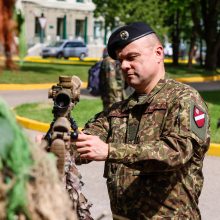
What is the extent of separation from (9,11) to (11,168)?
1.11ft

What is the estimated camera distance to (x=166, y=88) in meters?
3.31

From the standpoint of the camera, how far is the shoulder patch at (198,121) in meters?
3.06

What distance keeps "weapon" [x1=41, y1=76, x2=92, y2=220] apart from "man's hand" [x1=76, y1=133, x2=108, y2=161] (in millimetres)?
37

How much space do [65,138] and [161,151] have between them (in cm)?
87

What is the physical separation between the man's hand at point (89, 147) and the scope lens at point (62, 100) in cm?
16

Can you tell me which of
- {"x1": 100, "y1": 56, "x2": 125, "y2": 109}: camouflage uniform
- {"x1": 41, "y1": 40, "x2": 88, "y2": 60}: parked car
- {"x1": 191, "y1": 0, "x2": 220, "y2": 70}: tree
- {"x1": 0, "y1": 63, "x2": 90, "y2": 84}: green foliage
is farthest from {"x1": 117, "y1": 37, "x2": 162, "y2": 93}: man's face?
{"x1": 41, "y1": 40, "x2": 88, "y2": 60}: parked car

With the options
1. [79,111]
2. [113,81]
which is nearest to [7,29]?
[113,81]

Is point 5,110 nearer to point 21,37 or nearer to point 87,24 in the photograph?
point 21,37

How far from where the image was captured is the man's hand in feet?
8.61

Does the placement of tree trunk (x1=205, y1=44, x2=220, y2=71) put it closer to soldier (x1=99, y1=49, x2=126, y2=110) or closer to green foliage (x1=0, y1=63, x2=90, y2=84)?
green foliage (x1=0, y1=63, x2=90, y2=84)

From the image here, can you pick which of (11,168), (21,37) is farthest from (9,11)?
(11,168)

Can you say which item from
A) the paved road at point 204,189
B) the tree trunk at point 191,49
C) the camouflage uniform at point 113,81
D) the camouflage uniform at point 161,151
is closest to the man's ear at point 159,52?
the camouflage uniform at point 161,151

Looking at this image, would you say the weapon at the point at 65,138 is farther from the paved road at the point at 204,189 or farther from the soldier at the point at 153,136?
the paved road at the point at 204,189

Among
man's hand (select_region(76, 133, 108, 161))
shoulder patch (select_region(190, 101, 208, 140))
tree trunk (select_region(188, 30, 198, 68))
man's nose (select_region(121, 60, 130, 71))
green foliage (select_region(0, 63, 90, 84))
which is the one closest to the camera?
man's hand (select_region(76, 133, 108, 161))
